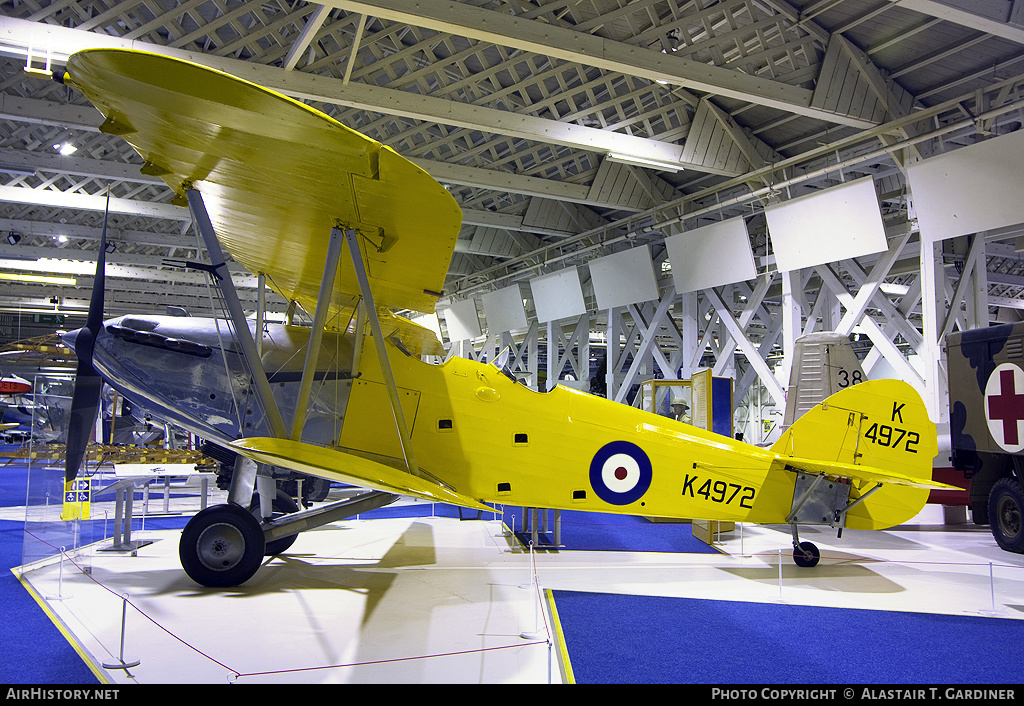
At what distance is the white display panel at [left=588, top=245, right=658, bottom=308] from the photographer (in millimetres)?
14070

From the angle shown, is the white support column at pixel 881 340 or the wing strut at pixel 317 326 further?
→ the white support column at pixel 881 340

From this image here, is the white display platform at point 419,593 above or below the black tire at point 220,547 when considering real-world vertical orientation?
below

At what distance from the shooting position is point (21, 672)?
2.89m

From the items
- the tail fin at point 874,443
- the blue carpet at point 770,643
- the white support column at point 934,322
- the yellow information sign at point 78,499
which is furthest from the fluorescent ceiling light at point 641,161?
the yellow information sign at point 78,499

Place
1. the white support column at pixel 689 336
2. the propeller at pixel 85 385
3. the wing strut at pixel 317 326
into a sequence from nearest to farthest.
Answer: the wing strut at pixel 317 326, the propeller at pixel 85 385, the white support column at pixel 689 336

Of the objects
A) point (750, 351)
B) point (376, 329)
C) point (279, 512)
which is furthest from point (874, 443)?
point (750, 351)

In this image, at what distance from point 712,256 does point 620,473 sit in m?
7.65

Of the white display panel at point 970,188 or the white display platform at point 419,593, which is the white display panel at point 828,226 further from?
the white display platform at point 419,593

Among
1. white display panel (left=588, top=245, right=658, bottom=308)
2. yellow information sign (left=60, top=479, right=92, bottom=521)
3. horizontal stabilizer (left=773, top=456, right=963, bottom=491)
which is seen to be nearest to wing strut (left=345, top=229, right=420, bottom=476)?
horizontal stabilizer (left=773, top=456, right=963, bottom=491)

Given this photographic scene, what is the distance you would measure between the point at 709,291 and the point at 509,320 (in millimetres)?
7341

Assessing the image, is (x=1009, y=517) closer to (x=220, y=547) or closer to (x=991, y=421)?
(x=991, y=421)

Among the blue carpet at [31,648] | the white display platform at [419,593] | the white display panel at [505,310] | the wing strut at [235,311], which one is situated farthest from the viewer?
the white display panel at [505,310]

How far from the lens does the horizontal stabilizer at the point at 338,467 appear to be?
361 centimetres
